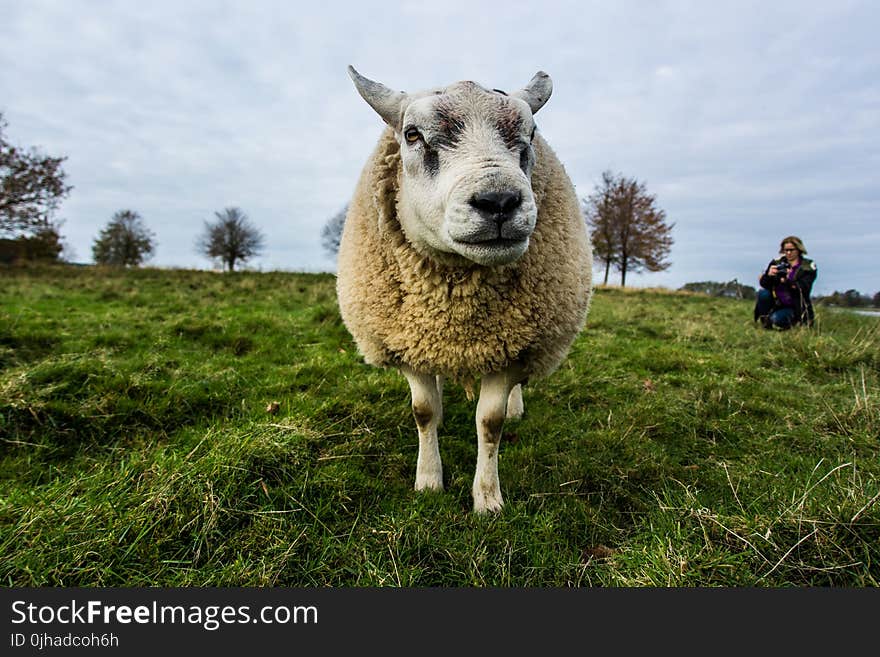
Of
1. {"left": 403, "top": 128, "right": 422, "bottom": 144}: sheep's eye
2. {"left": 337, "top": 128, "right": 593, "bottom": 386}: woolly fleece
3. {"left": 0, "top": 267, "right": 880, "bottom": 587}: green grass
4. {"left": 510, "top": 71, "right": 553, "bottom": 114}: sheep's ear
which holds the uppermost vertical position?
{"left": 510, "top": 71, "right": 553, "bottom": 114}: sheep's ear

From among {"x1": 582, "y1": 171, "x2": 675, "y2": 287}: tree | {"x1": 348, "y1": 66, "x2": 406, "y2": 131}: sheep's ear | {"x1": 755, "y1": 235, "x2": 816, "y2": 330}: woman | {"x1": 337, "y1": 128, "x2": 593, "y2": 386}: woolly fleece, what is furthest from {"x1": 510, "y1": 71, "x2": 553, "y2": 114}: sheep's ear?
{"x1": 582, "y1": 171, "x2": 675, "y2": 287}: tree

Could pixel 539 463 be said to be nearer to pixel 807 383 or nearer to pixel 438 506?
pixel 438 506

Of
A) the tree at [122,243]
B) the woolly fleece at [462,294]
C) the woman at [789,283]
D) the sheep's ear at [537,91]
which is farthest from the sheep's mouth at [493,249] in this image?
the tree at [122,243]

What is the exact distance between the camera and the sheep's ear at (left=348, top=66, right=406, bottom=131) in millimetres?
2602

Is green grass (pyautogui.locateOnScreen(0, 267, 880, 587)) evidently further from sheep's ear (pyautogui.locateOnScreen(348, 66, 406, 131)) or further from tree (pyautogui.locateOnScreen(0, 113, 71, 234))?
tree (pyautogui.locateOnScreen(0, 113, 71, 234))

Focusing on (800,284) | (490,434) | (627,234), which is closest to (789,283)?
(800,284)

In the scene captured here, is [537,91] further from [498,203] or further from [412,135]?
[498,203]

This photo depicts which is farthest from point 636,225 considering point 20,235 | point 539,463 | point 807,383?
point 20,235

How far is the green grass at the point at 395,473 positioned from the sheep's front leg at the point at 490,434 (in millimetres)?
149

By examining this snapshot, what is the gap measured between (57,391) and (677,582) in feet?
13.5

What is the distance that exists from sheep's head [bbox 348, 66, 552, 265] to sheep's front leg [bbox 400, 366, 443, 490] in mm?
902

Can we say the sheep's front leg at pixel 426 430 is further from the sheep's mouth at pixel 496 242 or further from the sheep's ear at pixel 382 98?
the sheep's ear at pixel 382 98

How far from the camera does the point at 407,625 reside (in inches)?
63.2

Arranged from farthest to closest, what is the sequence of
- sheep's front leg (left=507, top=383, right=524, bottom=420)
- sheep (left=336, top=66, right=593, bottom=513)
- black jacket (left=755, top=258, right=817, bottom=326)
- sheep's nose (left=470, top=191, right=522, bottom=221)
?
1. black jacket (left=755, top=258, right=817, bottom=326)
2. sheep's front leg (left=507, top=383, right=524, bottom=420)
3. sheep (left=336, top=66, right=593, bottom=513)
4. sheep's nose (left=470, top=191, right=522, bottom=221)
